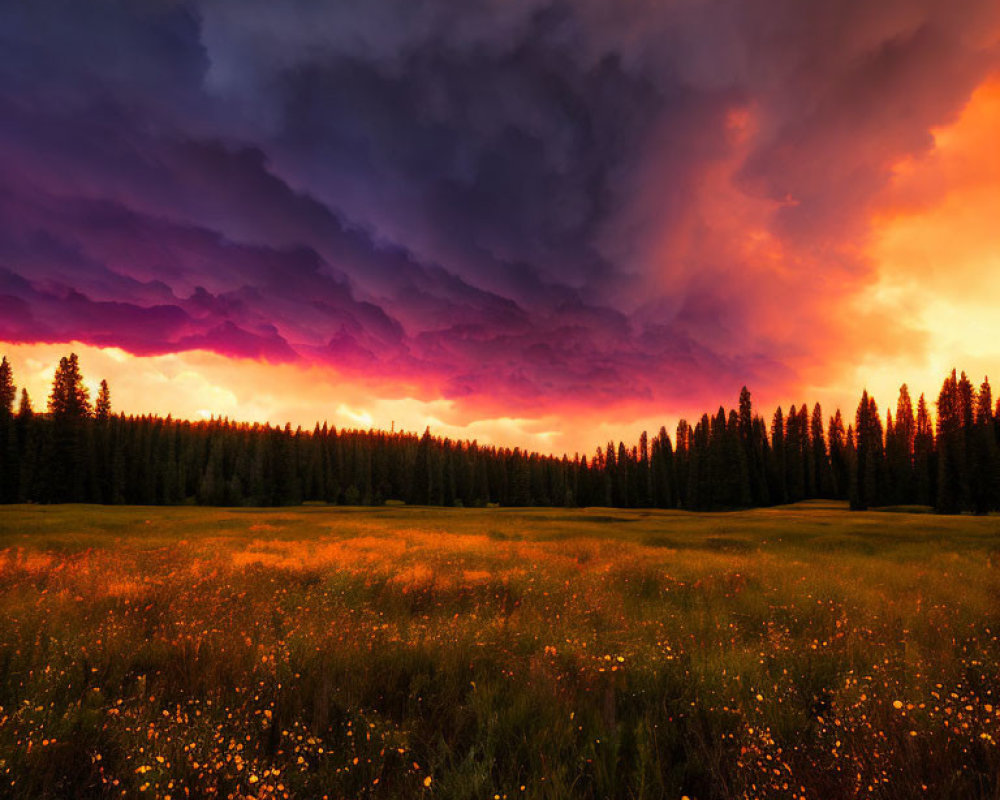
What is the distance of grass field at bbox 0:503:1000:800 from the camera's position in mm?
4277

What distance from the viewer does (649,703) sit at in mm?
5852

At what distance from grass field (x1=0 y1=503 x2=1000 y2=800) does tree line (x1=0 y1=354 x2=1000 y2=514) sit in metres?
77.6

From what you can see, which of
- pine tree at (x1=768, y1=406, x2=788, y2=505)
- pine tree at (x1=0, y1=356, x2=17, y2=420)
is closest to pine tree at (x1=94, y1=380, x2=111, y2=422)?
pine tree at (x1=0, y1=356, x2=17, y2=420)

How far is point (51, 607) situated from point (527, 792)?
10.2 metres

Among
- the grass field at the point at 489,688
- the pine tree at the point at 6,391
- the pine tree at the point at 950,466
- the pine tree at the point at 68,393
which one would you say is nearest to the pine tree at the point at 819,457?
the pine tree at the point at 950,466

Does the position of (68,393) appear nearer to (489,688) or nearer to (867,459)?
(489,688)

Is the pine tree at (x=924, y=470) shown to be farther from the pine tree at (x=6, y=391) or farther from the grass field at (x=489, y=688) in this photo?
the pine tree at (x=6, y=391)

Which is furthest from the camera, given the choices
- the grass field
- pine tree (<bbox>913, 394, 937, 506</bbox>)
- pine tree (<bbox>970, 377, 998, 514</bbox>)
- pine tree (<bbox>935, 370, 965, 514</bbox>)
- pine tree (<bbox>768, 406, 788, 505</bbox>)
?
pine tree (<bbox>768, 406, 788, 505</bbox>)

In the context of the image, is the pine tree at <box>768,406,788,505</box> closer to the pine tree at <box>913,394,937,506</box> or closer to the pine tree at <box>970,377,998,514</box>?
the pine tree at <box>913,394,937,506</box>

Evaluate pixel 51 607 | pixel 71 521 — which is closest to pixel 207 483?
pixel 71 521

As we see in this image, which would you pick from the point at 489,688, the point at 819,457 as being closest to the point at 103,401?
the point at 489,688

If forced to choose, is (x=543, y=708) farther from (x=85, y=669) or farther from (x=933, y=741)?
(x=85, y=669)

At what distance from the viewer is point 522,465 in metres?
133

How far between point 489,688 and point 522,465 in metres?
128
